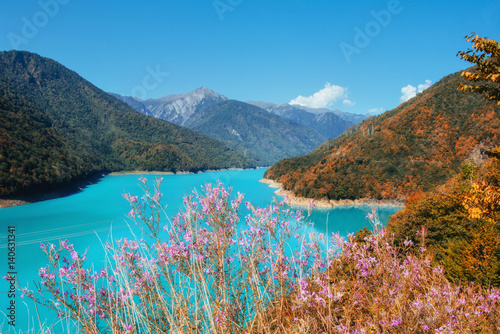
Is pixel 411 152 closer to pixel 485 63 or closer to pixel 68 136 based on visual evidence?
pixel 485 63

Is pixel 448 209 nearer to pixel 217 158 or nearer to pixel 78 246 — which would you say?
pixel 78 246

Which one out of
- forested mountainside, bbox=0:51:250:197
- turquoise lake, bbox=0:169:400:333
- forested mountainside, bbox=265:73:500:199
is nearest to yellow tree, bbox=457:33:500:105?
turquoise lake, bbox=0:169:400:333

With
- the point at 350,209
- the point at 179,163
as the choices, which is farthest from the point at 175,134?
the point at 350,209

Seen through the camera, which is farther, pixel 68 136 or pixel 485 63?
pixel 68 136

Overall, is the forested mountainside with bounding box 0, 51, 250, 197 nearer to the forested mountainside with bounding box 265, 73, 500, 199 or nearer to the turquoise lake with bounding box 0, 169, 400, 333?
the turquoise lake with bounding box 0, 169, 400, 333

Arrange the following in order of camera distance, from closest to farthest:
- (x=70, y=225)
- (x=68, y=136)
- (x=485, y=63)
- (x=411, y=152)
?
(x=485, y=63) < (x=70, y=225) < (x=411, y=152) < (x=68, y=136)

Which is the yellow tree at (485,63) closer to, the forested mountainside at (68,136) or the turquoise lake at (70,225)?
the turquoise lake at (70,225)

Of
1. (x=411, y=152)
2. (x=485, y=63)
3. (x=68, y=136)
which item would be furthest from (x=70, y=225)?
(x=68, y=136)

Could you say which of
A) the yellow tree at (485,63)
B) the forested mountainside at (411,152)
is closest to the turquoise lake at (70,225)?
the forested mountainside at (411,152)
